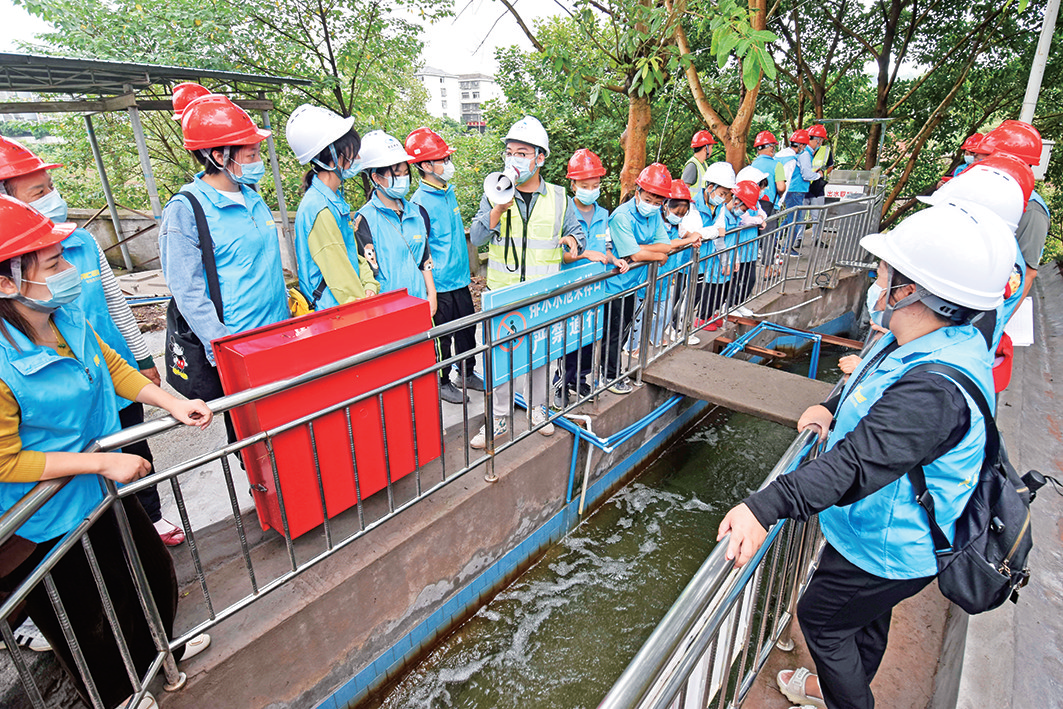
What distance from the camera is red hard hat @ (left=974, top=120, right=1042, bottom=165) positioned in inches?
190

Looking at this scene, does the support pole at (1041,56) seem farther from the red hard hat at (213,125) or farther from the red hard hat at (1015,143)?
the red hard hat at (213,125)

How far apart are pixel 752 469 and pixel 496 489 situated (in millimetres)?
3027

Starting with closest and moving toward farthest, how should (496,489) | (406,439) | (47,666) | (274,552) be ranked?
1. (47,666)
2. (274,552)
3. (406,439)
4. (496,489)

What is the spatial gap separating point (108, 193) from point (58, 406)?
30.7 ft

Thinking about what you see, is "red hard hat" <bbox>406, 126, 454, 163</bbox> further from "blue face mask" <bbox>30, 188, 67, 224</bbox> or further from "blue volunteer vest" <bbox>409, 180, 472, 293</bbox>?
"blue face mask" <bbox>30, 188, 67, 224</bbox>

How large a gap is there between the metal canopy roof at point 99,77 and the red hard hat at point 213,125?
512cm

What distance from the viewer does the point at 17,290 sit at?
5.51 feet

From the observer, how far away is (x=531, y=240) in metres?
3.92

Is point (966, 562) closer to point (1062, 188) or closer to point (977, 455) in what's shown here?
point (977, 455)

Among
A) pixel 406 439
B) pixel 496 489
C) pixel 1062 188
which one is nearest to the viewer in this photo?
pixel 406 439

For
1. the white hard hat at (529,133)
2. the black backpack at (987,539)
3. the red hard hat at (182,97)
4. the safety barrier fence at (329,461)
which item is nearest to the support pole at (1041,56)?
the safety barrier fence at (329,461)

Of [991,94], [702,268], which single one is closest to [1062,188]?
[991,94]

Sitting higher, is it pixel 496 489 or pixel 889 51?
pixel 889 51

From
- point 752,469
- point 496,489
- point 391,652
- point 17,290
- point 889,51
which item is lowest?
point 752,469
